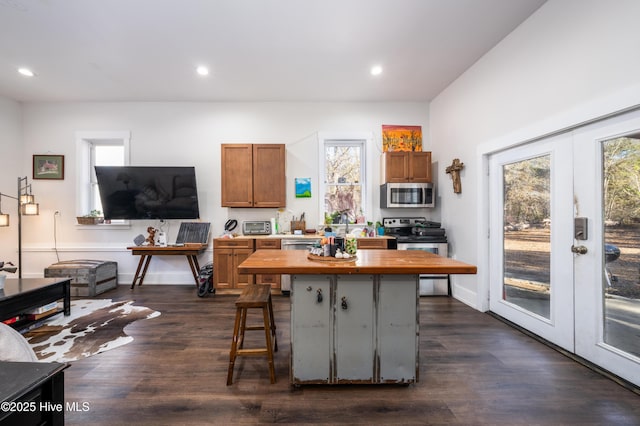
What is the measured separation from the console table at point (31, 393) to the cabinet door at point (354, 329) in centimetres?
139

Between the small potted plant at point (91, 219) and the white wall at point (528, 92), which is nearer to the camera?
the white wall at point (528, 92)

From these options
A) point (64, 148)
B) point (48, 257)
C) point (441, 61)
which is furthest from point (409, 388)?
point (64, 148)

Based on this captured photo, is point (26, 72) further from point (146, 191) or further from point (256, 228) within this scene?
point (256, 228)

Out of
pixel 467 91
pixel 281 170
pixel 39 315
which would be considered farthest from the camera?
pixel 281 170

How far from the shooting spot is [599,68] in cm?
203

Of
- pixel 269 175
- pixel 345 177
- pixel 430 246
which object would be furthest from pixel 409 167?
pixel 269 175

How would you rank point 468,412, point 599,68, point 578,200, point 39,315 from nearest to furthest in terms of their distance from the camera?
point 468,412, point 599,68, point 578,200, point 39,315

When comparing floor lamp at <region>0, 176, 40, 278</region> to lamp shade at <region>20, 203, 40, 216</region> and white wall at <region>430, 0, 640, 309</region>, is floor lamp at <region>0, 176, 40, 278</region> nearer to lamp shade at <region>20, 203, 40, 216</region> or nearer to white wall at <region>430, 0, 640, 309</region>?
lamp shade at <region>20, 203, 40, 216</region>

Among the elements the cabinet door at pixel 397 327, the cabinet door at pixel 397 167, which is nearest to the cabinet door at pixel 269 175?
the cabinet door at pixel 397 167

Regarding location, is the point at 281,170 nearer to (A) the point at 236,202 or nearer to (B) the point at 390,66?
(A) the point at 236,202

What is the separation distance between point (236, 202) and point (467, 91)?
382 centimetres

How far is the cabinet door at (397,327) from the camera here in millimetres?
1847

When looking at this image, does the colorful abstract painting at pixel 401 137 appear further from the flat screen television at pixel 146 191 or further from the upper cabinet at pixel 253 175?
the flat screen television at pixel 146 191

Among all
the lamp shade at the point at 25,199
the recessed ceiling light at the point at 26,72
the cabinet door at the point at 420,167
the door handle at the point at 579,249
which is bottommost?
the door handle at the point at 579,249
